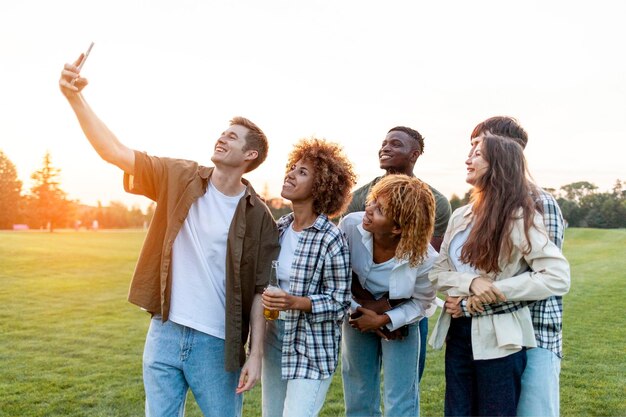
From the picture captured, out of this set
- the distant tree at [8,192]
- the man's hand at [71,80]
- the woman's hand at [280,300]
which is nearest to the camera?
the man's hand at [71,80]

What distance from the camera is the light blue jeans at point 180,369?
311 cm

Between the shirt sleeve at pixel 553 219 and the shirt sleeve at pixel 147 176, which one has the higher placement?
the shirt sleeve at pixel 147 176

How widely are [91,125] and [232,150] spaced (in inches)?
29.3

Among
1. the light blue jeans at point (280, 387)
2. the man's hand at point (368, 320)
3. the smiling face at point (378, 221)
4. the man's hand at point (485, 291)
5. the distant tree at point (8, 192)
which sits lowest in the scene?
the light blue jeans at point (280, 387)

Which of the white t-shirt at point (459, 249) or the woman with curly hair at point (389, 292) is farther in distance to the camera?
the woman with curly hair at point (389, 292)

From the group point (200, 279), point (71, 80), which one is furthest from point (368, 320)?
point (71, 80)

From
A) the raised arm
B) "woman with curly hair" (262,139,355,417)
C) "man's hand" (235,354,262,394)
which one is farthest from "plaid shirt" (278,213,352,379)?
the raised arm

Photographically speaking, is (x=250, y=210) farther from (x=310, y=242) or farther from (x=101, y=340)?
(x=101, y=340)

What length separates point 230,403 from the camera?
323cm

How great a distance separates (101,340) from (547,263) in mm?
8955

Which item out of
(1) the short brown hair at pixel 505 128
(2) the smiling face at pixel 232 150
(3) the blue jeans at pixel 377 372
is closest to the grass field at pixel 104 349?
(3) the blue jeans at pixel 377 372

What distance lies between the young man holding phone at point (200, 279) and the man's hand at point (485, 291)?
1086 mm

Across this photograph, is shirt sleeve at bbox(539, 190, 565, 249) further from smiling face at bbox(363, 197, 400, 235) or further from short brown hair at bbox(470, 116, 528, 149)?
smiling face at bbox(363, 197, 400, 235)

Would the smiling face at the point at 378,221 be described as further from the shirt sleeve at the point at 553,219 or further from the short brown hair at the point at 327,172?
the shirt sleeve at the point at 553,219
